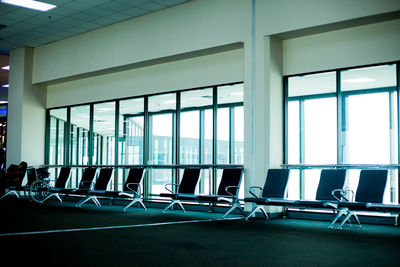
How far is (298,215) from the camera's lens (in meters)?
8.44

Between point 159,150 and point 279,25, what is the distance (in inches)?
168

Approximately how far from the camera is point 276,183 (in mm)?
8109

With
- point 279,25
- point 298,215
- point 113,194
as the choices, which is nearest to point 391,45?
point 279,25

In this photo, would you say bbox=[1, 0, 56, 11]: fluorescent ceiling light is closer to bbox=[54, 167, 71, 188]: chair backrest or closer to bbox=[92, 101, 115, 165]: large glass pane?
bbox=[92, 101, 115, 165]: large glass pane

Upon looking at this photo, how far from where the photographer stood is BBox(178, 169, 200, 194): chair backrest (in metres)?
9.38

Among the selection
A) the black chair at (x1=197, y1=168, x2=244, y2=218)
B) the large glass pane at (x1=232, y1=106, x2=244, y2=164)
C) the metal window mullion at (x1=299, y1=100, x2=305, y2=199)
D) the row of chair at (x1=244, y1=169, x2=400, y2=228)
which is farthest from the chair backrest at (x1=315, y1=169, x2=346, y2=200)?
the large glass pane at (x1=232, y1=106, x2=244, y2=164)

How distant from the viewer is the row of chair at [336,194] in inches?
263

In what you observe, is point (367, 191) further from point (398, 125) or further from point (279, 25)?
point (279, 25)

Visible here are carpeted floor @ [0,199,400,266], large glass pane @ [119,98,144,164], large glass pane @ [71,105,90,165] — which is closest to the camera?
carpeted floor @ [0,199,400,266]

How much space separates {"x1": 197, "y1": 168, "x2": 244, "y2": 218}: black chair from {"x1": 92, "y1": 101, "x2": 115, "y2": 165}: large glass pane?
446cm

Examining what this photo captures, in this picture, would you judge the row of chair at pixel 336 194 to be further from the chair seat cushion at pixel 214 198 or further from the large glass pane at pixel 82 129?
the large glass pane at pixel 82 129

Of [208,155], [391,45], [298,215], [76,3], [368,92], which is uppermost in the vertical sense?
[76,3]

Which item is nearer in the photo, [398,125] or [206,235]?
[206,235]

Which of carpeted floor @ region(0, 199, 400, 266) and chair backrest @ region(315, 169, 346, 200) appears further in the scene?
chair backrest @ region(315, 169, 346, 200)
